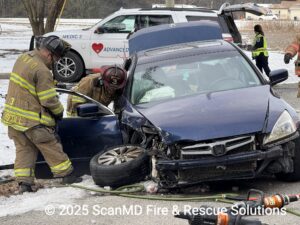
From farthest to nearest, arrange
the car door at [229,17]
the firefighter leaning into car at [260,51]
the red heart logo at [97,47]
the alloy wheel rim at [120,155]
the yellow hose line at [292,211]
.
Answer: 1. the firefighter leaning into car at [260,51]
2. the red heart logo at [97,47]
3. the car door at [229,17]
4. the alloy wheel rim at [120,155]
5. the yellow hose line at [292,211]

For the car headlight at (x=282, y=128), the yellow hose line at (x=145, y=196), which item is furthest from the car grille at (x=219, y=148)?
the yellow hose line at (x=145, y=196)

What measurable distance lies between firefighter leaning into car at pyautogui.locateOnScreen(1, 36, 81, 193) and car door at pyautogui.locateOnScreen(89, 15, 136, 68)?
8582 mm

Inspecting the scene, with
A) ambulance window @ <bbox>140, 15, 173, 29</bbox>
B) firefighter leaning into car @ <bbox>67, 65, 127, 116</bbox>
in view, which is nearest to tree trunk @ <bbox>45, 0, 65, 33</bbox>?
ambulance window @ <bbox>140, 15, 173, 29</bbox>

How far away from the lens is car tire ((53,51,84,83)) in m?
15.0

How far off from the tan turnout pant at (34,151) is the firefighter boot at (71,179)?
25cm

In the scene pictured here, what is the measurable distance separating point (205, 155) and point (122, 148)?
1159mm

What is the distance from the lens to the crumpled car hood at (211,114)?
545 centimetres

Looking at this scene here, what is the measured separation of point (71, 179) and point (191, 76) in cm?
174

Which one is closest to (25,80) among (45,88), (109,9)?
(45,88)

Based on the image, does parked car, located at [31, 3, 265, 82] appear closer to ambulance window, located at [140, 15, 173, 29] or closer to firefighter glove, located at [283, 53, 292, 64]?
ambulance window, located at [140, 15, 173, 29]

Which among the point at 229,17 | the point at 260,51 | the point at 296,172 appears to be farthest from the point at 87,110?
the point at 260,51

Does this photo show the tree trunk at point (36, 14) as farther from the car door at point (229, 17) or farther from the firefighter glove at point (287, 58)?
the firefighter glove at point (287, 58)

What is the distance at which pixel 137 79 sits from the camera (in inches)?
276

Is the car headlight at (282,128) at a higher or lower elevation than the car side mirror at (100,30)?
higher
